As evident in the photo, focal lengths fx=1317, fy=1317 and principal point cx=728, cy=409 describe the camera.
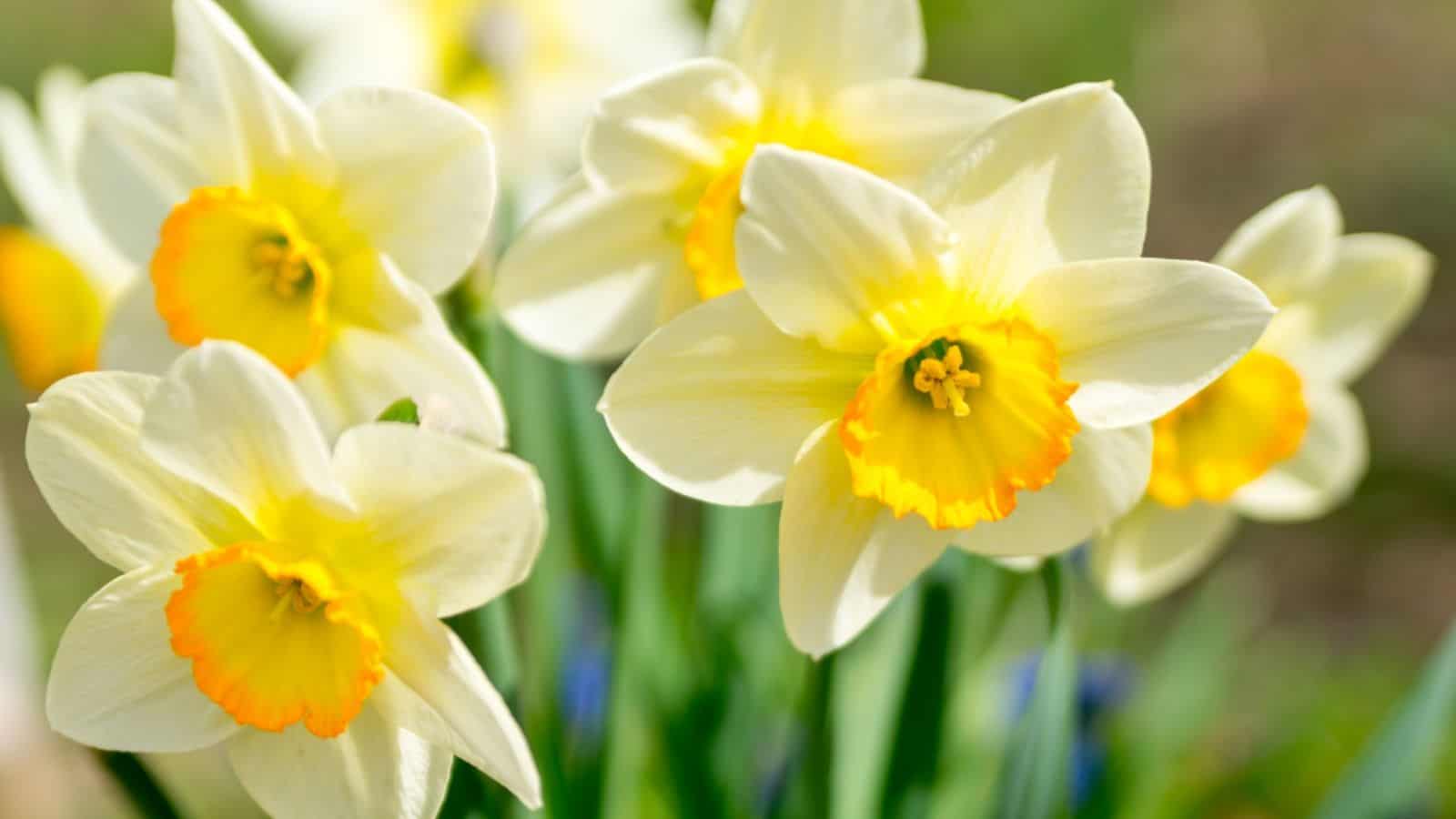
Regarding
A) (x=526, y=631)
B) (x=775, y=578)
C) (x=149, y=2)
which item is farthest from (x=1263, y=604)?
(x=149, y=2)

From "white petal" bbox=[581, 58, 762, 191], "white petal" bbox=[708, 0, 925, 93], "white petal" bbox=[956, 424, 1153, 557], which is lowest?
"white petal" bbox=[956, 424, 1153, 557]

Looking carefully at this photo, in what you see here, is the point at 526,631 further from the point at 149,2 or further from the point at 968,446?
the point at 149,2

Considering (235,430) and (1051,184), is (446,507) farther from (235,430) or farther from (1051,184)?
(1051,184)

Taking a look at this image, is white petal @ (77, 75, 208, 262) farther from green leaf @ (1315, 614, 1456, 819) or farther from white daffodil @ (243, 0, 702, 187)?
green leaf @ (1315, 614, 1456, 819)

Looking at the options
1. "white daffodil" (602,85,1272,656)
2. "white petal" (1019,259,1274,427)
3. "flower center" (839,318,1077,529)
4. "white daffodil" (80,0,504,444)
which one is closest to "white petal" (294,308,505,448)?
"white daffodil" (80,0,504,444)

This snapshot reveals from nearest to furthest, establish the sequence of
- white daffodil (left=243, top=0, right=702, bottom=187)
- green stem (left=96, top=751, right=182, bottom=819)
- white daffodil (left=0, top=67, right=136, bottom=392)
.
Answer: green stem (left=96, top=751, right=182, bottom=819)
white daffodil (left=0, top=67, right=136, bottom=392)
white daffodil (left=243, top=0, right=702, bottom=187)

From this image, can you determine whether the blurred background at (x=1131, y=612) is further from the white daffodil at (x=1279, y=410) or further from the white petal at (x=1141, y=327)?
the white petal at (x=1141, y=327)
